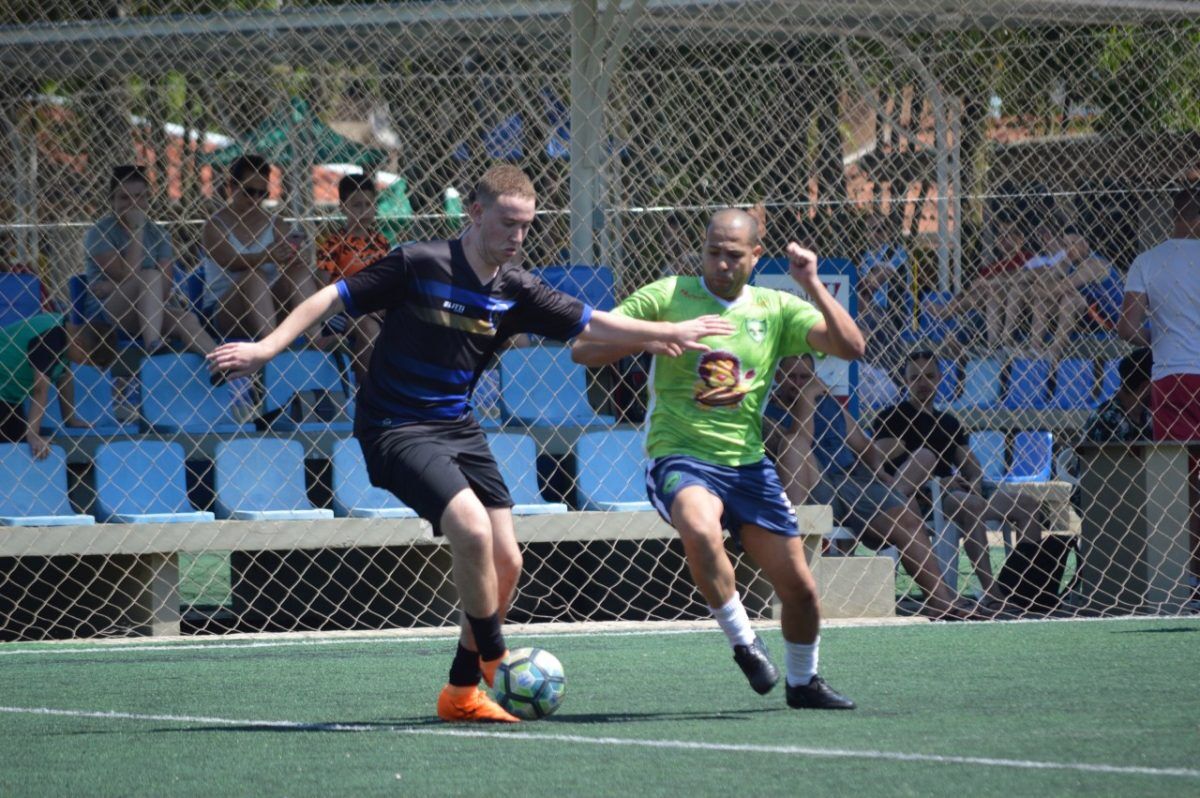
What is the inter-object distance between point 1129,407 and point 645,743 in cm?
573

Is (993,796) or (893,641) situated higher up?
(993,796)

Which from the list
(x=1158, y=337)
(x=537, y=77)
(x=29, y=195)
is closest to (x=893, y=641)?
(x=1158, y=337)

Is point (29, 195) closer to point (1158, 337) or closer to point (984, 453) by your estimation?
point (984, 453)

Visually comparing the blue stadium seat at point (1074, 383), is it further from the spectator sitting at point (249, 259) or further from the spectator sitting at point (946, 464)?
the spectator sitting at point (249, 259)

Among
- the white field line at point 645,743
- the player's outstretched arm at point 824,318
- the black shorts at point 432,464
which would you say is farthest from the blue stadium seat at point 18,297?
the player's outstretched arm at point 824,318

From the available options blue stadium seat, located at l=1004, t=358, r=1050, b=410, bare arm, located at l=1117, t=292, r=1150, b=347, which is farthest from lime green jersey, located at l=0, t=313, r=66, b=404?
blue stadium seat, located at l=1004, t=358, r=1050, b=410

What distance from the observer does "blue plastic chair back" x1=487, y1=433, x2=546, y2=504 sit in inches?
373

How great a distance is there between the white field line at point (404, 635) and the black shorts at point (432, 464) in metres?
2.86

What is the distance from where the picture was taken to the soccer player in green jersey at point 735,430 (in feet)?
19.8

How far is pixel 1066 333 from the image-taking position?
12.2 meters

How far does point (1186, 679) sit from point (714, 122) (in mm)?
5542

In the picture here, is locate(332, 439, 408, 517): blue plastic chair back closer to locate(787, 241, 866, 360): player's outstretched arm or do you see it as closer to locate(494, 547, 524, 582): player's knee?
locate(494, 547, 524, 582): player's knee

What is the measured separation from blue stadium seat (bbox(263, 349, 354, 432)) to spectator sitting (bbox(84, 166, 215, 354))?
1.16 feet

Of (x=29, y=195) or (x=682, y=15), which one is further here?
(x=29, y=195)
